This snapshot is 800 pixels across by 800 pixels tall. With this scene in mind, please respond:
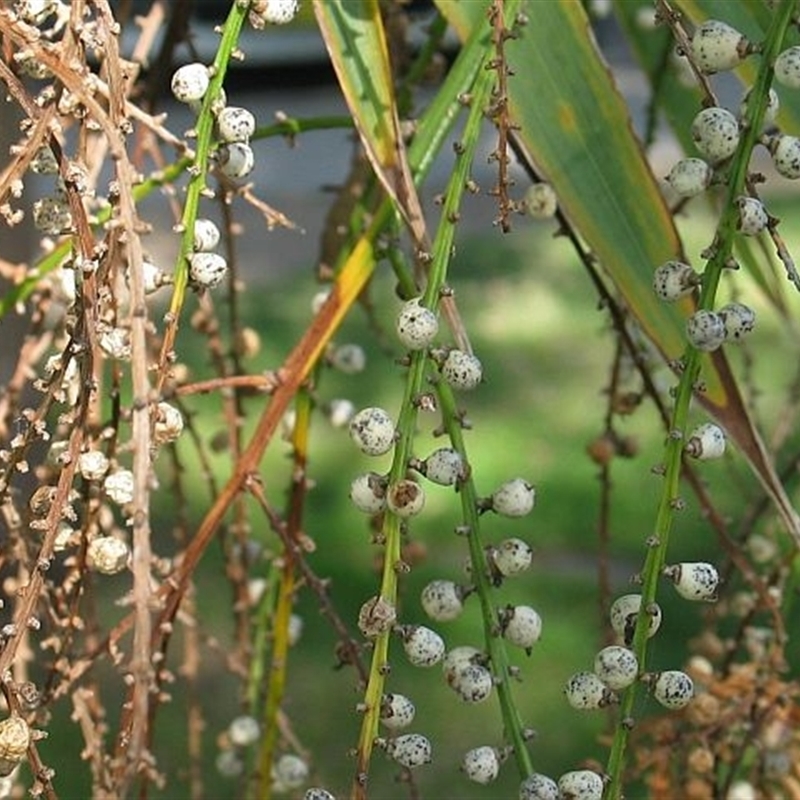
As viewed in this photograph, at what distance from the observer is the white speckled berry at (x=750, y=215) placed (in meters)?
0.65

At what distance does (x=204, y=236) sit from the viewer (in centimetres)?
68

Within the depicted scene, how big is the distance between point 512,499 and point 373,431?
8 centimetres

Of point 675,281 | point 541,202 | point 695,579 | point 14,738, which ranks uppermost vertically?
point 541,202

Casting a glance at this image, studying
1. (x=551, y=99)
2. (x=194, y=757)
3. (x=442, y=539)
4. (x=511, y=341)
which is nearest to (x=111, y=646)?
(x=551, y=99)

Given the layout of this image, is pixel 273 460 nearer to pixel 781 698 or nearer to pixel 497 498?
pixel 781 698

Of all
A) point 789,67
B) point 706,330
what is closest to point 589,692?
point 706,330

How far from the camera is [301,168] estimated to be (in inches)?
240

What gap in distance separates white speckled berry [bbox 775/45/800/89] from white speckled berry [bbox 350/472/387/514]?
215mm

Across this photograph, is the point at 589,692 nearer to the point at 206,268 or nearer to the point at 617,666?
the point at 617,666

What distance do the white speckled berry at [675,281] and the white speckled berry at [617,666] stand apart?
14 centimetres

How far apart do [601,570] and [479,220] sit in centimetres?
432

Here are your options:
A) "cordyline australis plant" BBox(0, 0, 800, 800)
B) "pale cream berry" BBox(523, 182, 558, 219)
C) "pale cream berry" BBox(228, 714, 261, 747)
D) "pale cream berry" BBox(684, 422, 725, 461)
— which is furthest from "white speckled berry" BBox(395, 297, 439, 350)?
"pale cream berry" BBox(228, 714, 261, 747)

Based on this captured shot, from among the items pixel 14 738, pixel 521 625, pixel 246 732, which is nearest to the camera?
pixel 14 738

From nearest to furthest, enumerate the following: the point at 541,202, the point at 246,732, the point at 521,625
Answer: the point at 521,625, the point at 541,202, the point at 246,732
